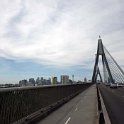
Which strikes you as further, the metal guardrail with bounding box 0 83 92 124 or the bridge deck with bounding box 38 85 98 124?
the bridge deck with bounding box 38 85 98 124

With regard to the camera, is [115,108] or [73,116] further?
[115,108]

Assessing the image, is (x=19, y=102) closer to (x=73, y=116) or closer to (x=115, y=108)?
(x=73, y=116)

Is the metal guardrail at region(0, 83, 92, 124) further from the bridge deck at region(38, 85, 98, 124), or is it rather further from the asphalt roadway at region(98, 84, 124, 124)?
the asphalt roadway at region(98, 84, 124, 124)

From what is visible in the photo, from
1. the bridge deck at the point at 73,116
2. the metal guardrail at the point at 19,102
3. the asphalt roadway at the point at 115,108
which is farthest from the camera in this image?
the asphalt roadway at the point at 115,108

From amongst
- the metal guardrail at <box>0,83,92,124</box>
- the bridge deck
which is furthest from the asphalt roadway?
the metal guardrail at <box>0,83,92,124</box>

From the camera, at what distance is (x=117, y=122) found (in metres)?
16.3

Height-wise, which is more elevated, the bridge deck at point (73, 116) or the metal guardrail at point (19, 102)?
the metal guardrail at point (19, 102)

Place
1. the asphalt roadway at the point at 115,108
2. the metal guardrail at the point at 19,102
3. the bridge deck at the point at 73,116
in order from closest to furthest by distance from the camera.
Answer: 1. the metal guardrail at the point at 19,102
2. the bridge deck at the point at 73,116
3. the asphalt roadway at the point at 115,108

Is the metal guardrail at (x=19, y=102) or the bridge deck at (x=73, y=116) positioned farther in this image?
the bridge deck at (x=73, y=116)

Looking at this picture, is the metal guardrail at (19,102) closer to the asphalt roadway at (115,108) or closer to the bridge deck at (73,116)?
the bridge deck at (73,116)

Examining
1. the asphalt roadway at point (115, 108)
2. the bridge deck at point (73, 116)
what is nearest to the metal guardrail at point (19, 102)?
the bridge deck at point (73, 116)

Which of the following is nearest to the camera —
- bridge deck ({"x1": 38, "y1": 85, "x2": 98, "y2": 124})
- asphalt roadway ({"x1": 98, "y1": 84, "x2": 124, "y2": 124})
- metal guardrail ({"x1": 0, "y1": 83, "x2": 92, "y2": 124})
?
metal guardrail ({"x1": 0, "y1": 83, "x2": 92, "y2": 124})

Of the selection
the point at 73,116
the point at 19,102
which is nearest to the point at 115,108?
the point at 73,116

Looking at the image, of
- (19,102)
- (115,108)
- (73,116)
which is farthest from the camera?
(115,108)
